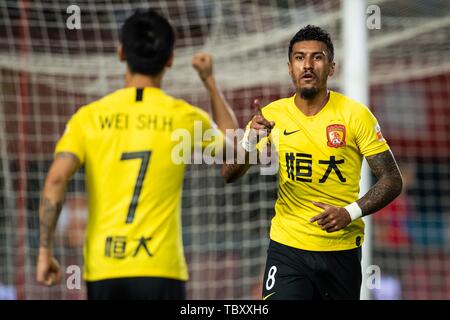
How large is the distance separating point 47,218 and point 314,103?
1986 millimetres

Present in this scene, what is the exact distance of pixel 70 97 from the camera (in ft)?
36.4

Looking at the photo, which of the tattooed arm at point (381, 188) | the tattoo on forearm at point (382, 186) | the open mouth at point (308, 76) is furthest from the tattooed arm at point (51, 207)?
the tattoo on forearm at point (382, 186)

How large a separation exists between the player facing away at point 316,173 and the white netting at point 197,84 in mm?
4007

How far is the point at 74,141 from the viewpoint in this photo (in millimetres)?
4832

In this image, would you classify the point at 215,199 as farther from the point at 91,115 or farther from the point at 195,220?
the point at 91,115

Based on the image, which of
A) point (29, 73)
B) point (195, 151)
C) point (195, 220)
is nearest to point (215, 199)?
point (195, 220)

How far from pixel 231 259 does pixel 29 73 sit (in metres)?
3.26

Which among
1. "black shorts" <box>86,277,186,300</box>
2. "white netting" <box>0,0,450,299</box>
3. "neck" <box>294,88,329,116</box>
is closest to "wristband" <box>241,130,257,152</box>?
"neck" <box>294,88,329,116</box>

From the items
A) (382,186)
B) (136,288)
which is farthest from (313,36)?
(136,288)

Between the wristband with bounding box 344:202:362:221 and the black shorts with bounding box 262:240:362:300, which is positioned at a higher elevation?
the wristband with bounding box 344:202:362:221

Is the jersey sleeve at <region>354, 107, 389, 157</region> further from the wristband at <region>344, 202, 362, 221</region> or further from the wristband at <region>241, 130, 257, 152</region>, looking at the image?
the wristband at <region>241, 130, 257, 152</region>

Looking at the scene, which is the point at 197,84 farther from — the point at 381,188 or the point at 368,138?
the point at 381,188

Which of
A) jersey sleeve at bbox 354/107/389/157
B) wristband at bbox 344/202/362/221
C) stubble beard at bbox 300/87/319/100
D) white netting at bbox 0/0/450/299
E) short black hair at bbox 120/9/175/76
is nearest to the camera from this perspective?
short black hair at bbox 120/9/175/76

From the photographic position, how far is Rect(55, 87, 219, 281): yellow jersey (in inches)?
190
